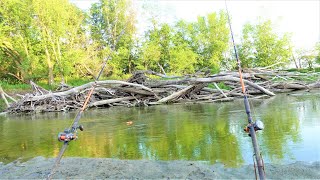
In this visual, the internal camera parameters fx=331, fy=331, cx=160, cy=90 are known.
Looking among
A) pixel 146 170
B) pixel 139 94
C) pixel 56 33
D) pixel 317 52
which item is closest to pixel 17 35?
pixel 56 33

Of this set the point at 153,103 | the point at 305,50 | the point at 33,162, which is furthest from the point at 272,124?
the point at 305,50

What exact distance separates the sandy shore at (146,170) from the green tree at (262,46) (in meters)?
37.4

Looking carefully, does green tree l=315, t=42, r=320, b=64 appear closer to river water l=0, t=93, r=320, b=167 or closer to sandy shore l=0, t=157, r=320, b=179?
river water l=0, t=93, r=320, b=167

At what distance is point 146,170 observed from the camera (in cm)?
396

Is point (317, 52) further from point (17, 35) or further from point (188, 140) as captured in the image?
point (188, 140)

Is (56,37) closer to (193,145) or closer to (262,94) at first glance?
(262,94)

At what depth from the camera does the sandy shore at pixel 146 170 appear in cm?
352

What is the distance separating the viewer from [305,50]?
3816 cm

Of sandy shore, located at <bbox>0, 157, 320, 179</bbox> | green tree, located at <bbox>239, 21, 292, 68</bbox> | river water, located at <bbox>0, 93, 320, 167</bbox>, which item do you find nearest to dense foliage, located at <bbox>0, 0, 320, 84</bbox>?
green tree, located at <bbox>239, 21, 292, 68</bbox>

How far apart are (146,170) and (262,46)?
39560mm

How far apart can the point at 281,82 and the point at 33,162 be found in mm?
12798

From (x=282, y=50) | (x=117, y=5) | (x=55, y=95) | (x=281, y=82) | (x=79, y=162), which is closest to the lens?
(x=79, y=162)

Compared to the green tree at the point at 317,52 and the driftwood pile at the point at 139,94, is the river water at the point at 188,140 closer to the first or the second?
the driftwood pile at the point at 139,94

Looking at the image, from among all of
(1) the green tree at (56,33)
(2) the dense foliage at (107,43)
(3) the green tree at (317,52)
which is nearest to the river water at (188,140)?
(2) the dense foliage at (107,43)
